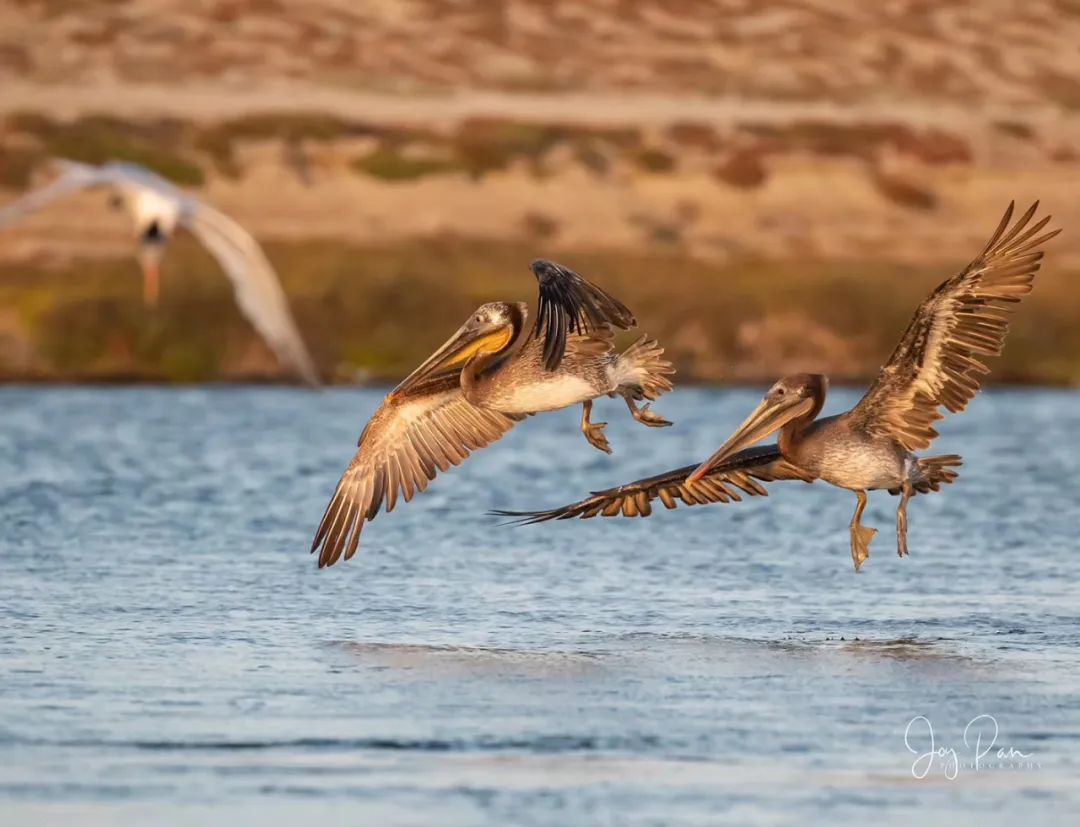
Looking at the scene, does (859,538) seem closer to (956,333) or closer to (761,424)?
(761,424)

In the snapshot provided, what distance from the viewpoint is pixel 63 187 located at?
13.4m

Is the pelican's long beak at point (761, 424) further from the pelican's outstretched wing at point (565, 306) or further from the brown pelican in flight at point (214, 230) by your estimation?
the brown pelican in flight at point (214, 230)

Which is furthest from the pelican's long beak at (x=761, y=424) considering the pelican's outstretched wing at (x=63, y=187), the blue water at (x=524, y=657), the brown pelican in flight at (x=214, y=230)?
the pelican's outstretched wing at (x=63, y=187)

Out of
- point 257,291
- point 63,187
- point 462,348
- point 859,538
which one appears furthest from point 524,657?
point 63,187

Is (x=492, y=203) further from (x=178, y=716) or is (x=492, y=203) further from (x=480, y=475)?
(x=178, y=716)

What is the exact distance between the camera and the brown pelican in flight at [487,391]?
1142 centimetres

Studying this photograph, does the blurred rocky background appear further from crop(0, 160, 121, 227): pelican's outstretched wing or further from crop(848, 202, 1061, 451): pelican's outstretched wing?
crop(848, 202, 1061, 451): pelican's outstretched wing

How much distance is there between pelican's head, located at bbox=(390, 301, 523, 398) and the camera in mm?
12273

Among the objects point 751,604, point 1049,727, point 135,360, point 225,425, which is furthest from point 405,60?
point 1049,727

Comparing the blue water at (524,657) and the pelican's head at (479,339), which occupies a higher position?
the pelican's head at (479,339)

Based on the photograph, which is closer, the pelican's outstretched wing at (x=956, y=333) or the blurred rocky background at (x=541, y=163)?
the pelican's outstretched wing at (x=956, y=333)

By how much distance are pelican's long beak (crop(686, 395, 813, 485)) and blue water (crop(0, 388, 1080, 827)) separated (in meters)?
0.78

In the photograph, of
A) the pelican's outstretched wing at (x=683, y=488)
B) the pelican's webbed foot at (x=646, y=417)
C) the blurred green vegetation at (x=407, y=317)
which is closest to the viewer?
the pelican's webbed foot at (x=646, y=417)

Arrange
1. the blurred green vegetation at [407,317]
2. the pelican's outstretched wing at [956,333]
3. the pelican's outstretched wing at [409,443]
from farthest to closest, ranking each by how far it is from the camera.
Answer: the blurred green vegetation at [407,317] < the pelican's outstretched wing at [409,443] < the pelican's outstretched wing at [956,333]
